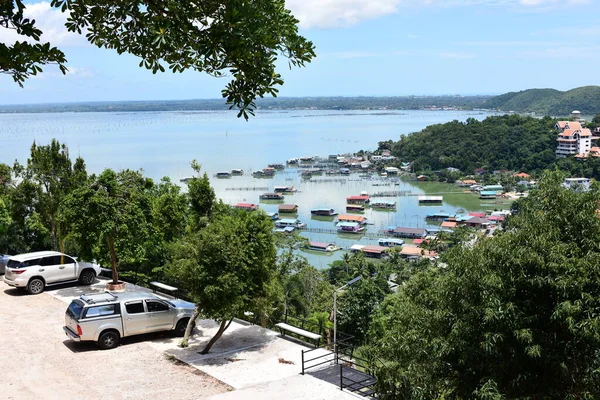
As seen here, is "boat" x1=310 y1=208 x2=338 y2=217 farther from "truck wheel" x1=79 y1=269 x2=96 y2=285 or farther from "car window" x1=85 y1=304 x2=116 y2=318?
"car window" x1=85 y1=304 x2=116 y2=318

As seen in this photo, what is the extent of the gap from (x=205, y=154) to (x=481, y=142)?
1634 inches

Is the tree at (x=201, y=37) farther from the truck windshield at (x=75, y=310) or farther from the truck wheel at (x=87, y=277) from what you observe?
the truck wheel at (x=87, y=277)

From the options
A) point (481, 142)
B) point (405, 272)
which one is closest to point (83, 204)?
point (405, 272)

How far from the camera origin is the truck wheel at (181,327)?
9101 millimetres

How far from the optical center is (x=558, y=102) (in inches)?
6324

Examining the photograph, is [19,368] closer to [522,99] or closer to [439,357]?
[439,357]

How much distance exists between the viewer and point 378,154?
307 ft

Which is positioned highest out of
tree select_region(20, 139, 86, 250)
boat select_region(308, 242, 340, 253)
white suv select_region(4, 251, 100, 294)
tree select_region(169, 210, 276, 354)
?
tree select_region(20, 139, 86, 250)

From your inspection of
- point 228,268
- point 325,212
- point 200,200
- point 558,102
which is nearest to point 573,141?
point 325,212

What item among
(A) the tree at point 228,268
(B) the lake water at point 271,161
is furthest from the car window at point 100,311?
(B) the lake water at point 271,161

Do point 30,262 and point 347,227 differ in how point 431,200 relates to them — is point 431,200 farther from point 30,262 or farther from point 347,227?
point 30,262

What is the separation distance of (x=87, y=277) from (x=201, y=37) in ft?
32.2

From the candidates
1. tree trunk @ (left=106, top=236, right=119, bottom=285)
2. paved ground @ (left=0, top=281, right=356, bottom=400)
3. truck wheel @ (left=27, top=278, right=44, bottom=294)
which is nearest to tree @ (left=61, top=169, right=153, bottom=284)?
tree trunk @ (left=106, top=236, right=119, bottom=285)

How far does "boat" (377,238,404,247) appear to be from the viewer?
44844 millimetres
